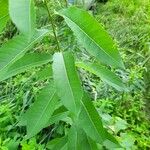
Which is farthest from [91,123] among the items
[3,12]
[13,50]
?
[3,12]

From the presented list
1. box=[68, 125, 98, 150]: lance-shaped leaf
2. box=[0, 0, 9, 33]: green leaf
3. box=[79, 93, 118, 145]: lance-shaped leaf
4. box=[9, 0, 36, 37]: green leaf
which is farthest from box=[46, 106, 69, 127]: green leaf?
box=[9, 0, 36, 37]: green leaf

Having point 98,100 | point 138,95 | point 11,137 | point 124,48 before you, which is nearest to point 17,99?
point 11,137

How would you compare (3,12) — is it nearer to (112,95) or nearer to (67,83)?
(67,83)

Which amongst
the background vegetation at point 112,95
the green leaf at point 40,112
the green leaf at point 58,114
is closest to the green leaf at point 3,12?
the green leaf at point 40,112

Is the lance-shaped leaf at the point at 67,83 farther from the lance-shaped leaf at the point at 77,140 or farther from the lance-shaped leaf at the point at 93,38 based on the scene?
the lance-shaped leaf at the point at 77,140

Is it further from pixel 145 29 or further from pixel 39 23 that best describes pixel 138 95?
pixel 39 23
